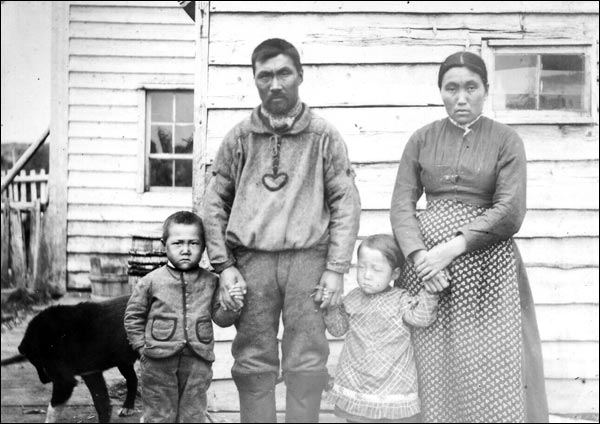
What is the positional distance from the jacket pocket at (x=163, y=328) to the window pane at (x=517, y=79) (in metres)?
2.37

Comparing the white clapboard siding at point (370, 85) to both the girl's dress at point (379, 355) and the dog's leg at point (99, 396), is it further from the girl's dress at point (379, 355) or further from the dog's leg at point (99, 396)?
the dog's leg at point (99, 396)

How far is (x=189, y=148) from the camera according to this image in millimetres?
7836

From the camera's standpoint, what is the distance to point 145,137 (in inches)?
302

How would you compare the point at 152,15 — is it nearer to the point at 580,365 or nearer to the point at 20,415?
the point at 20,415

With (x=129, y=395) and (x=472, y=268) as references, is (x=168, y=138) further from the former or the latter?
(x=472, y=268)

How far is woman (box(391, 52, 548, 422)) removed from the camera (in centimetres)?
301

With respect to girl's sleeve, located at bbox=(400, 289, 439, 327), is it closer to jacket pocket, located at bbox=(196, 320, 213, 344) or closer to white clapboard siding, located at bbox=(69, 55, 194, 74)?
jacket pocket, located at bbox=(196, 320, 213, 344)

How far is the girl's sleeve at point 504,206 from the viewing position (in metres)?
2.97

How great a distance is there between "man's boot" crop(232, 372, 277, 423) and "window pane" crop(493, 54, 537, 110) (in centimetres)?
221

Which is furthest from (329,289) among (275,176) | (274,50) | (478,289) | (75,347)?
(75,347)

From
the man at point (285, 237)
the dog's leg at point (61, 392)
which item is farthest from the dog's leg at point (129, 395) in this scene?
the man at point (285, 237)

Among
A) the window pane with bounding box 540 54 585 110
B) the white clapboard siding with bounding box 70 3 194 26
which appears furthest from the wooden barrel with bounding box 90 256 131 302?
the window pane with bounding box 540 54 585 110

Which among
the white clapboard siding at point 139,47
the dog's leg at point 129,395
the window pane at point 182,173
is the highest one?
the white clapboard siding at point 139,47

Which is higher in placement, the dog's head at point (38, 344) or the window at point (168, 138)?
the window at point (168, 138)
